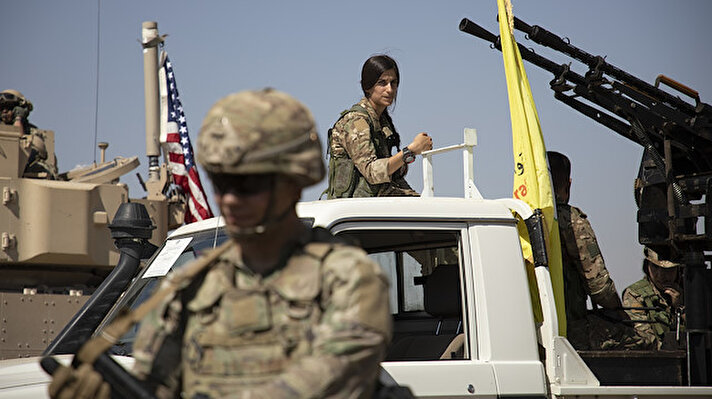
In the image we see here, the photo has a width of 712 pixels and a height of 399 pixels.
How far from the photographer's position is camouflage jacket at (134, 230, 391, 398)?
216 centimetres

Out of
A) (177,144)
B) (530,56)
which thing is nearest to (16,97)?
(177,144)

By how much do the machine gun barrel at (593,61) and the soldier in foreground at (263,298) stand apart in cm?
490

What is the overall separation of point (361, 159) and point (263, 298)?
2.85 meters

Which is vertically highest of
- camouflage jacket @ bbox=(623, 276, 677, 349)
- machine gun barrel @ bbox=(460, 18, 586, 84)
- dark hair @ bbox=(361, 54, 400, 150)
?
machine gun barrel @ bbox=(460, 18, 586, 84)

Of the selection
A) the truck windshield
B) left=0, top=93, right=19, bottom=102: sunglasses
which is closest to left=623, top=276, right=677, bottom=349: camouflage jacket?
the truck windshield

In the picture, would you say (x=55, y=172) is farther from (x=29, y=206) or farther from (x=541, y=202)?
(x=541, y=202)

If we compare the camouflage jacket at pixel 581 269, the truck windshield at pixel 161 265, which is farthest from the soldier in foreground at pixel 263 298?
the camouflage jacket at pixel 581 269

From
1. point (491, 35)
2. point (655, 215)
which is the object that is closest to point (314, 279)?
point (655, 215)

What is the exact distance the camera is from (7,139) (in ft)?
42.3

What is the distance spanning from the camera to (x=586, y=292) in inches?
209

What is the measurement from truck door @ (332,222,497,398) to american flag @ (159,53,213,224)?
399 inches

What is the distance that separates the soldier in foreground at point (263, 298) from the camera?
86.0 inches

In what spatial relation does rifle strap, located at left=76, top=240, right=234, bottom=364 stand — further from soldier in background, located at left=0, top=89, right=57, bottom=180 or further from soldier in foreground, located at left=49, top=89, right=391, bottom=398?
soldier in background, located at left=0, top=89, right=57, bottom=180

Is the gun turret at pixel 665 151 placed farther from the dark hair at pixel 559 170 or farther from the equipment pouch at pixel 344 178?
the equipment pouch at pixel 344 178
